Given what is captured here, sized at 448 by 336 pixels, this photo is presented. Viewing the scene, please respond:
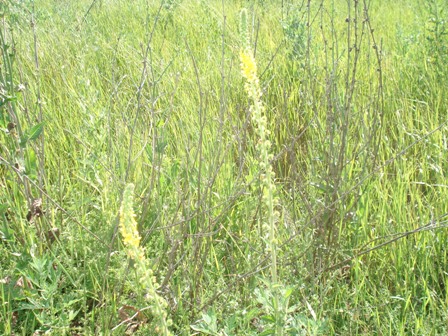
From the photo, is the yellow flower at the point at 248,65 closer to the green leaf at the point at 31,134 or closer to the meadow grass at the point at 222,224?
the meadow grass at the point at 222,224

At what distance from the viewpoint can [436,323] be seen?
1.44 metres

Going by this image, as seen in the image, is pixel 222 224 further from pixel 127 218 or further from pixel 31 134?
pixel 127 218

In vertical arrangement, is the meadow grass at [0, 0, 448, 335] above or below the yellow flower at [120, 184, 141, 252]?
below

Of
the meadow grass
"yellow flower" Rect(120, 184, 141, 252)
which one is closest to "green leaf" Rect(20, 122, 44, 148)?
the meadow grass

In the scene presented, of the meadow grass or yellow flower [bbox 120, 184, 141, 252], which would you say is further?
the meadow grass

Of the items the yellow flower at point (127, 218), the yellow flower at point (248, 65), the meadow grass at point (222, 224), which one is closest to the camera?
the yellow flower at point (127, 218)

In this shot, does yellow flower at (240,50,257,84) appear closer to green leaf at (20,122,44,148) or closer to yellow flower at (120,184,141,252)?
yellow flower at (120,184,141,252)

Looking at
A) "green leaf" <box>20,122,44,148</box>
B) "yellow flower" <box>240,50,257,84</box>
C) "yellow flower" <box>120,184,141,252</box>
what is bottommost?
"green leaf" <box>20,122,44,148</box>

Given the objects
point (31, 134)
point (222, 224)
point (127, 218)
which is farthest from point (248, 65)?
point (222, 224)

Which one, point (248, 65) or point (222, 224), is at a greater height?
point (248, 65)

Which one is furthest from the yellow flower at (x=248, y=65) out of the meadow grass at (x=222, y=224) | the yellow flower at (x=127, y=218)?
the yellow flower at (x=127, y=218)

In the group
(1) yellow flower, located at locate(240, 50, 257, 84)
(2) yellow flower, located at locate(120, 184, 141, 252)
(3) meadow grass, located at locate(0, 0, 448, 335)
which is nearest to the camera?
(2) yellow flower, located at locate(120, 184, 141, 252)

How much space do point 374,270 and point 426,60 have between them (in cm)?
192

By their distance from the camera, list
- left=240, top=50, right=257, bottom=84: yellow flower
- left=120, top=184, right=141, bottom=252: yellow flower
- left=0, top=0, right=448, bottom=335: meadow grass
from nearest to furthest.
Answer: left=120, top=184, right=141, bottom=252: yellow flower → left=240, top=50, right=257, bottom=84: yellow flower → left=0, top=0, right=448, bottom=335: meadow grass
